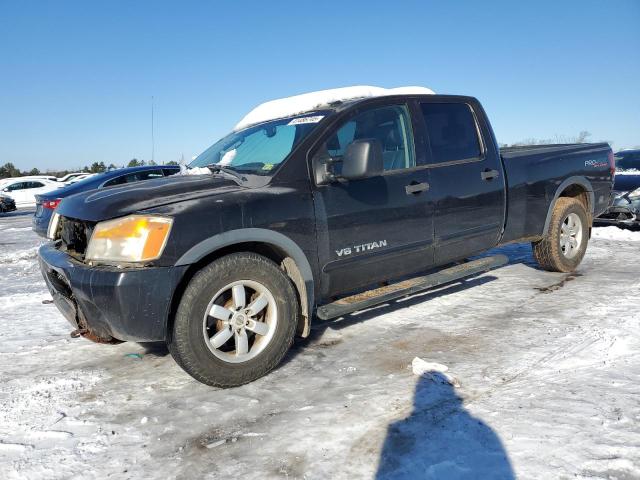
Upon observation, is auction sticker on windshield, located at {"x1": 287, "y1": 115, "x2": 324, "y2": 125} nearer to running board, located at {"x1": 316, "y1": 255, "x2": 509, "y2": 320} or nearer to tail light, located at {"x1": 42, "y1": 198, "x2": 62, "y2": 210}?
running board, located at {"x1": 316, "y1": 255, "x2": 509, "y2": 320}

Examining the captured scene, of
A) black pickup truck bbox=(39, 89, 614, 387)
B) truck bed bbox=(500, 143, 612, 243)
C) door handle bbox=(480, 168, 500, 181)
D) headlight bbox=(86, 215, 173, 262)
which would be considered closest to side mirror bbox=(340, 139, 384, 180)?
black pickup truck bbox=(39, 89, 614, 387)

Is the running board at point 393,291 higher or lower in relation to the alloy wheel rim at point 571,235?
lower

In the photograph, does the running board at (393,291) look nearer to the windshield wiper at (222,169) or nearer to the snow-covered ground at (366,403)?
the snow-covered ground at (366,403)

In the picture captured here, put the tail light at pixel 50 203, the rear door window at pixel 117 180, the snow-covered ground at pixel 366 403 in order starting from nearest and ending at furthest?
the snow-covered ground at pixel 366 403, the tail light at pixel 50 203, the rear door window at pixel 117 180

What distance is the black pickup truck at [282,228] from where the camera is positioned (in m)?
2.71

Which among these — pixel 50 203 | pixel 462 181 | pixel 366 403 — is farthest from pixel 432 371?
pixel 50 203

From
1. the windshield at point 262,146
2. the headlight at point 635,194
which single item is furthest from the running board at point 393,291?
the headlight at point 635,194

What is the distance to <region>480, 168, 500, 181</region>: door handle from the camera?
4273 mm

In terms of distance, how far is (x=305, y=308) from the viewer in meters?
3.23

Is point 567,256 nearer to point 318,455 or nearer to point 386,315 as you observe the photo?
point 386,315

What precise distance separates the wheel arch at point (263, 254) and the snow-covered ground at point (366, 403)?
488 mm

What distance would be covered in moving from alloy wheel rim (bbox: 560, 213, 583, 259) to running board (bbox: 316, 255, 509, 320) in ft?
4.06

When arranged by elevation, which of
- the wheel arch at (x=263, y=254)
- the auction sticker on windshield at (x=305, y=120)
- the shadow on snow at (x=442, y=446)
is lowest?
the shadow on snow at (x=442, y=446)

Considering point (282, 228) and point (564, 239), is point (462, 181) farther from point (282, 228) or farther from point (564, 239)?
point (564, 239)
